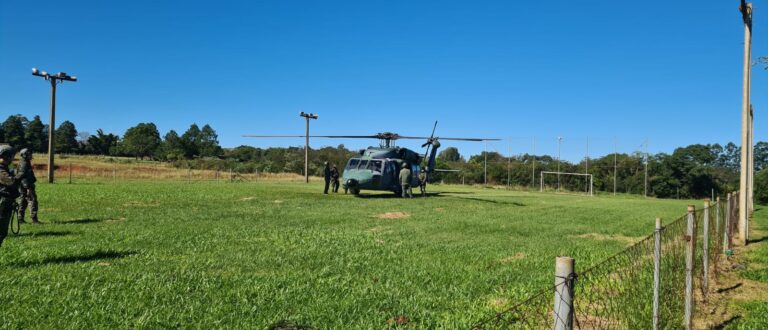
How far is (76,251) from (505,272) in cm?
651

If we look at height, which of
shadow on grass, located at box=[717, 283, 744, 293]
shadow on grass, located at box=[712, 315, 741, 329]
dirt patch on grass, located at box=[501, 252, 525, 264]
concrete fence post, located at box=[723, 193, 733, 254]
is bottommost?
shadow on grass, located at box=[712, 315, 741, 329]

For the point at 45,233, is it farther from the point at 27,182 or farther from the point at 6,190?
the point at 6,190

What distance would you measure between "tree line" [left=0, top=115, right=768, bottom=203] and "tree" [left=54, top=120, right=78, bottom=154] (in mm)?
63

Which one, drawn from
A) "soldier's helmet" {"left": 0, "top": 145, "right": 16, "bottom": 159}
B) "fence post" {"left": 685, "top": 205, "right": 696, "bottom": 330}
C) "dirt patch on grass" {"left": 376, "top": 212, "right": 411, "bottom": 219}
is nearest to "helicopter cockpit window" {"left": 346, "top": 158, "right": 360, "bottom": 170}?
"dirt patch on grass" {"left": 376, "top": 212, "right": 411, "bottom": 219}

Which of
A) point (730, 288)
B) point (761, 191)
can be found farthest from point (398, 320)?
point (761, 191)

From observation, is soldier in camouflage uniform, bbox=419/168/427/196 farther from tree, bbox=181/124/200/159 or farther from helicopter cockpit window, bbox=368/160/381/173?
tree, bbox=181/124/200/159

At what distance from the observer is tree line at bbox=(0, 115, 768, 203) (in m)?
47.6

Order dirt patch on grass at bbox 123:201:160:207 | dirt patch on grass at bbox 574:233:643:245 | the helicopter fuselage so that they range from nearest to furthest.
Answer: dirt patch on grass at bbox 574:233:643:245, dirt patch on grass at bbox 123:201:160:207, the helicopter fuselage

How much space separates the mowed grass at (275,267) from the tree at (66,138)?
9309 cm

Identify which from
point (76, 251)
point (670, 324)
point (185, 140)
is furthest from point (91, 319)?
point (185, 140)

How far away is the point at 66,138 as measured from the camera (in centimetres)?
9431

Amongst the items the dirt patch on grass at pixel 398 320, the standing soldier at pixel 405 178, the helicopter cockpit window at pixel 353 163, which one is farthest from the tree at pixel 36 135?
the dirt patch on grass at pixel 398 320

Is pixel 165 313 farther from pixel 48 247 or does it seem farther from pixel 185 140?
pixel 185 140

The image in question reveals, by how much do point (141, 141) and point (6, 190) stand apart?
339ft
